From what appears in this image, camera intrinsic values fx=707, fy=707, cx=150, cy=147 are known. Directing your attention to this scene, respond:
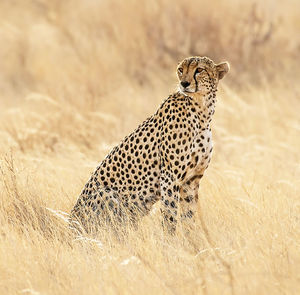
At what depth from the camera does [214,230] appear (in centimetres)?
371

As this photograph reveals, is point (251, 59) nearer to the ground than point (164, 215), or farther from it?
farther from it

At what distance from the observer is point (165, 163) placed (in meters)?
3.87

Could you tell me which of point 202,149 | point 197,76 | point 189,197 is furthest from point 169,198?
point 197,76

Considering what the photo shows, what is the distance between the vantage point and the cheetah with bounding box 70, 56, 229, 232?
3854 mm

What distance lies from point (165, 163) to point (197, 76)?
0.51m

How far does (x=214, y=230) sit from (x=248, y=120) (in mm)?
3343

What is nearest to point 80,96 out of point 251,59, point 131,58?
point 131,58

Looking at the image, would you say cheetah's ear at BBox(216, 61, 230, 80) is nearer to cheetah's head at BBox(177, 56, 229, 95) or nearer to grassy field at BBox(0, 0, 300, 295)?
cheetah's head at BBox(177, 56, 229, 95)

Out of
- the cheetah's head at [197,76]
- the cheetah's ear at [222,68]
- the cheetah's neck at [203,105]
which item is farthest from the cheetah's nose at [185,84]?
the cheetah's ear at [222,68]

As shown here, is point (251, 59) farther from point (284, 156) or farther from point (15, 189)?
point (15, 189)

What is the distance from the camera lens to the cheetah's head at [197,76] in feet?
12.6

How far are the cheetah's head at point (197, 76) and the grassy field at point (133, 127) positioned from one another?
0.43 meters

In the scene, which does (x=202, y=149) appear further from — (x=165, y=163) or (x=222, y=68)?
(x=222, y=68)

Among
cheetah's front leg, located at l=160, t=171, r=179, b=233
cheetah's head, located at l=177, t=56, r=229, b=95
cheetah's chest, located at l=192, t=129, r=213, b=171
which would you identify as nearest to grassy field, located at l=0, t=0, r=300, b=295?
cheetah's front leg, located at l=160, t=171, r=179, b=233
